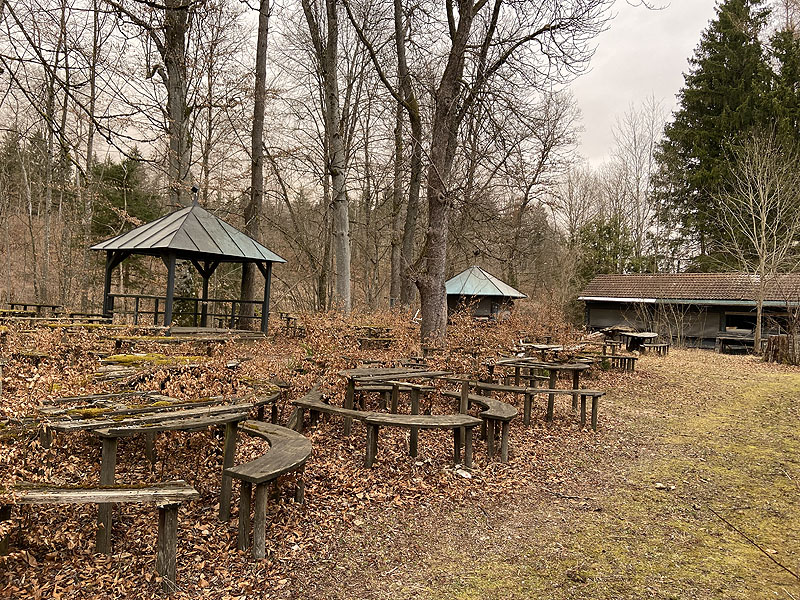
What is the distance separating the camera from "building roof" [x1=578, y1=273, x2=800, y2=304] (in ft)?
72.0

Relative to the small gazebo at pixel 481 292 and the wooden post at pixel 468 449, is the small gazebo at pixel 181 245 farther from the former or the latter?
the small gazebo at pixel 481 292

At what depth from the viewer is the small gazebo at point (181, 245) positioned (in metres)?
11.2

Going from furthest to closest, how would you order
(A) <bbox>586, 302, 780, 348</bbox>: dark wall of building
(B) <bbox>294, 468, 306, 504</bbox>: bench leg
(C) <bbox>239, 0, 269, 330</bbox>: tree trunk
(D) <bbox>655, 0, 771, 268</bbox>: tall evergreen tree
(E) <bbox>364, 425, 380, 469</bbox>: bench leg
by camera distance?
(D) <bbox>655, 0, 771, 268</bbox>: tall evergreen tree < (A) <bbox>586, 302, 780, 348</bbox>: dark wall of building < (C) <bbox>239, 0, 269, 330</bbox>: tree trunk < (E) <bbox>364, 425, 380, 469</bbox>: bench leg < (B) <bbox>294, 468, 306, 504</bbox>: bench leg

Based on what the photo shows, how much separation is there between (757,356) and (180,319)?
20.3m

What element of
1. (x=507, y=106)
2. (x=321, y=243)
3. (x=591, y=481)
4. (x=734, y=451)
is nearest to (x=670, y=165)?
(x=321, y=243)

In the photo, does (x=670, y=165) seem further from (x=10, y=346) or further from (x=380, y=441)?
(x=10, y=346)

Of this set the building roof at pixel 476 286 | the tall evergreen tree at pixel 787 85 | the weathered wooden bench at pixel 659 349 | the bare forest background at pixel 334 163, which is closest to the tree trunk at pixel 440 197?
the bare forest background at pixel 334 163

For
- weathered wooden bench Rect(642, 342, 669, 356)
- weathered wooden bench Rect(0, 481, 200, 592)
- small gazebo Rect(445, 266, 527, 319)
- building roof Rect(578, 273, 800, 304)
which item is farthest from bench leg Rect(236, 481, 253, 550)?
building roof Rect(578, 273, 800, 304)

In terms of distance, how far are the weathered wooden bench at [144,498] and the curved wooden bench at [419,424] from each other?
82.2 inches

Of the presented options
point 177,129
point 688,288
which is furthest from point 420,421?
point 688,288

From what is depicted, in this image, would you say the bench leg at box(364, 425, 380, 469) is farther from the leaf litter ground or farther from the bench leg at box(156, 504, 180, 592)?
the bench leg at box(156, 504, 180, 592)

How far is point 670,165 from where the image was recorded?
30.3 metres

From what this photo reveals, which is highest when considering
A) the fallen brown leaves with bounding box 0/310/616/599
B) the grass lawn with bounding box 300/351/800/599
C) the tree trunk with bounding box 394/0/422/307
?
the tree trunk with bounding box 394/0/422/307

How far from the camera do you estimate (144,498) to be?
290 centimetres
